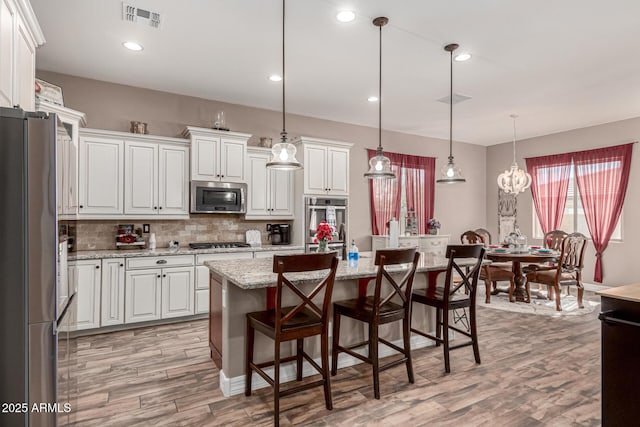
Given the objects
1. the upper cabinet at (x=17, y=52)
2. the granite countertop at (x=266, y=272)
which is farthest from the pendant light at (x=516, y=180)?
the upper cabinet at (x=17, y=52)

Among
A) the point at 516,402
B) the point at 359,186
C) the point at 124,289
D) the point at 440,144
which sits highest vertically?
the point at 440,144

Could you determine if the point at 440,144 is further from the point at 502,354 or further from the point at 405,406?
the point at 405,406

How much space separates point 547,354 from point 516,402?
1166 mm

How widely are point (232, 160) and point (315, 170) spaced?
1.18m

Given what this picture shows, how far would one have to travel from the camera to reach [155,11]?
2.92 meters

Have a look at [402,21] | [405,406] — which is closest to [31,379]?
[405,406]

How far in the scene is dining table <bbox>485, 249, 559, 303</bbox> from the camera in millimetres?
5062

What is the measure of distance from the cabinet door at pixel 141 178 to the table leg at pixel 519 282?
520cm

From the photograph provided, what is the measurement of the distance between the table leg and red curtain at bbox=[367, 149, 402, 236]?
2118 millimetres

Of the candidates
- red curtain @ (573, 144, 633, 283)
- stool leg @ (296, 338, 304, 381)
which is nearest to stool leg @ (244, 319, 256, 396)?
stool leg @ (296, 338, 304, 381)

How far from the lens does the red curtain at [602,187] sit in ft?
19.5

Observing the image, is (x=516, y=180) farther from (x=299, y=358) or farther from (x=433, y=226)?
(x=299, y=358)

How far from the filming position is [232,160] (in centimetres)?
484

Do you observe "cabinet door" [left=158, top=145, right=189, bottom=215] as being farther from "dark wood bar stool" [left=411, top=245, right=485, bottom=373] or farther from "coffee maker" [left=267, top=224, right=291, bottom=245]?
"dark wood bar stool" [left=411, top=245, right=485, bottom=373]
